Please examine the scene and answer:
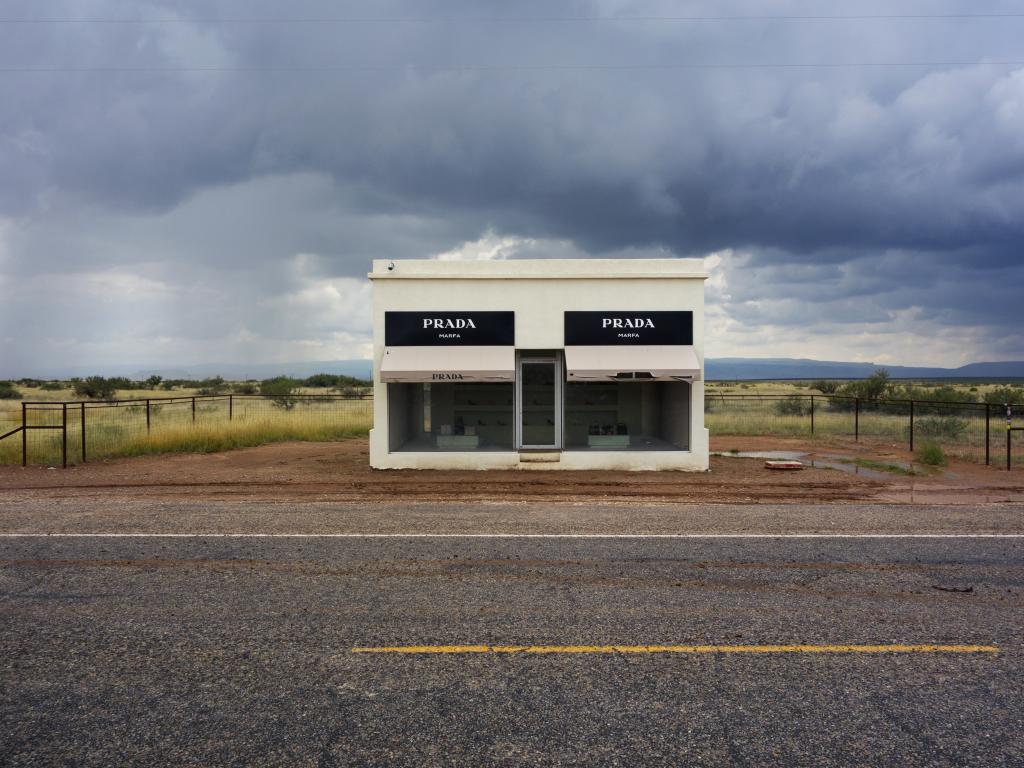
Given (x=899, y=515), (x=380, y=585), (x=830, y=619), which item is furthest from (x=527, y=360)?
(x=830, y=619)

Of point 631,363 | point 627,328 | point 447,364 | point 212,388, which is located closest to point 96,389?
point 212,388

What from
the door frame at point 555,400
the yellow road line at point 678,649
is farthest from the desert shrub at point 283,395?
the yellow road line at point 678,649

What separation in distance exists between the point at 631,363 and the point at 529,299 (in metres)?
2.88

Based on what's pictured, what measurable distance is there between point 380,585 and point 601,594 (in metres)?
2.17

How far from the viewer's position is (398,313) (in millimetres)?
17531

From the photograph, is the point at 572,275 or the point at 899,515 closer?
the point at 899,515

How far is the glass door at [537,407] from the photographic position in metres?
17.9

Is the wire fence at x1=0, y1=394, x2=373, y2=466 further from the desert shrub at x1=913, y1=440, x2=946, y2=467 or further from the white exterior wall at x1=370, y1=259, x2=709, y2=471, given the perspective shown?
the desert shrub at x1=913, y1=440, x2=946, y2=467

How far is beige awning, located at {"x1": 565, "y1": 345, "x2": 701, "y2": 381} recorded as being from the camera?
17.0m

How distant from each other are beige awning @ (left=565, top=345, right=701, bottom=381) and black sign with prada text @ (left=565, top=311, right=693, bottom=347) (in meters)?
0.17

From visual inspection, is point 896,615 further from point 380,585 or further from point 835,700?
point 380,585

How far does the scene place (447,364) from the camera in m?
17.1

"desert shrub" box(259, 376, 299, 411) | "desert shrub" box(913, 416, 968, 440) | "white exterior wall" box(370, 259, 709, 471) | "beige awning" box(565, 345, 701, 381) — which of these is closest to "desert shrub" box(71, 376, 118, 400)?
"desert shrub" box(259, 376, 299, 411)

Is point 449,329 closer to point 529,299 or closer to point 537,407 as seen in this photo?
point 529,299
